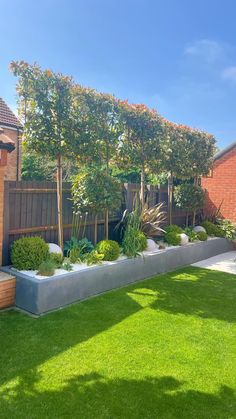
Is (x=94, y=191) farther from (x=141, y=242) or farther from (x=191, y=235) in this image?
(x=191, y=235)

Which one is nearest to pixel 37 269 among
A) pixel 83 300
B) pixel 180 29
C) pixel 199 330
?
pixel 83 300

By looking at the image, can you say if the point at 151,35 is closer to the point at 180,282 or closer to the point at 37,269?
the point at 180,282

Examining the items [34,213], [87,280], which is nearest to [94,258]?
[87,280]

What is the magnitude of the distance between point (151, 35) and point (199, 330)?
11.9m

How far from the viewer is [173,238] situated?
348 inches

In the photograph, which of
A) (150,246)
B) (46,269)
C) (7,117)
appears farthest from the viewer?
(7,117)

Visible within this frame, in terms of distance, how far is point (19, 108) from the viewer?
243 inches

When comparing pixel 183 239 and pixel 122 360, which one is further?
pixel 183 239

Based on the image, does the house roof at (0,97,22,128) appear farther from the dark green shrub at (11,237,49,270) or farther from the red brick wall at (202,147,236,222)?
the dark green shrub at (11,237,49,270)

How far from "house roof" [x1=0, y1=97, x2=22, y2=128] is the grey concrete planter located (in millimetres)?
9240

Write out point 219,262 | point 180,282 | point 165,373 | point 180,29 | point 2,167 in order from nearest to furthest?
1. point 165,373
2. point 2,167
3. point 180,282
4. point 219,262
5. point 180,29

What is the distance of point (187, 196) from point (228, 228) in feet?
7.44

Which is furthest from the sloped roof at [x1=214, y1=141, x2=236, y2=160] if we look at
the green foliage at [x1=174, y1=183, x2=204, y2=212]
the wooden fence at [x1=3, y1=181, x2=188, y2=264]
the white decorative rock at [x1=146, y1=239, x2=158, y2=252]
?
the wooden fence at [x1=3, y1=181, x2=188, y2=264]

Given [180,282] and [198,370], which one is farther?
[180,282]
